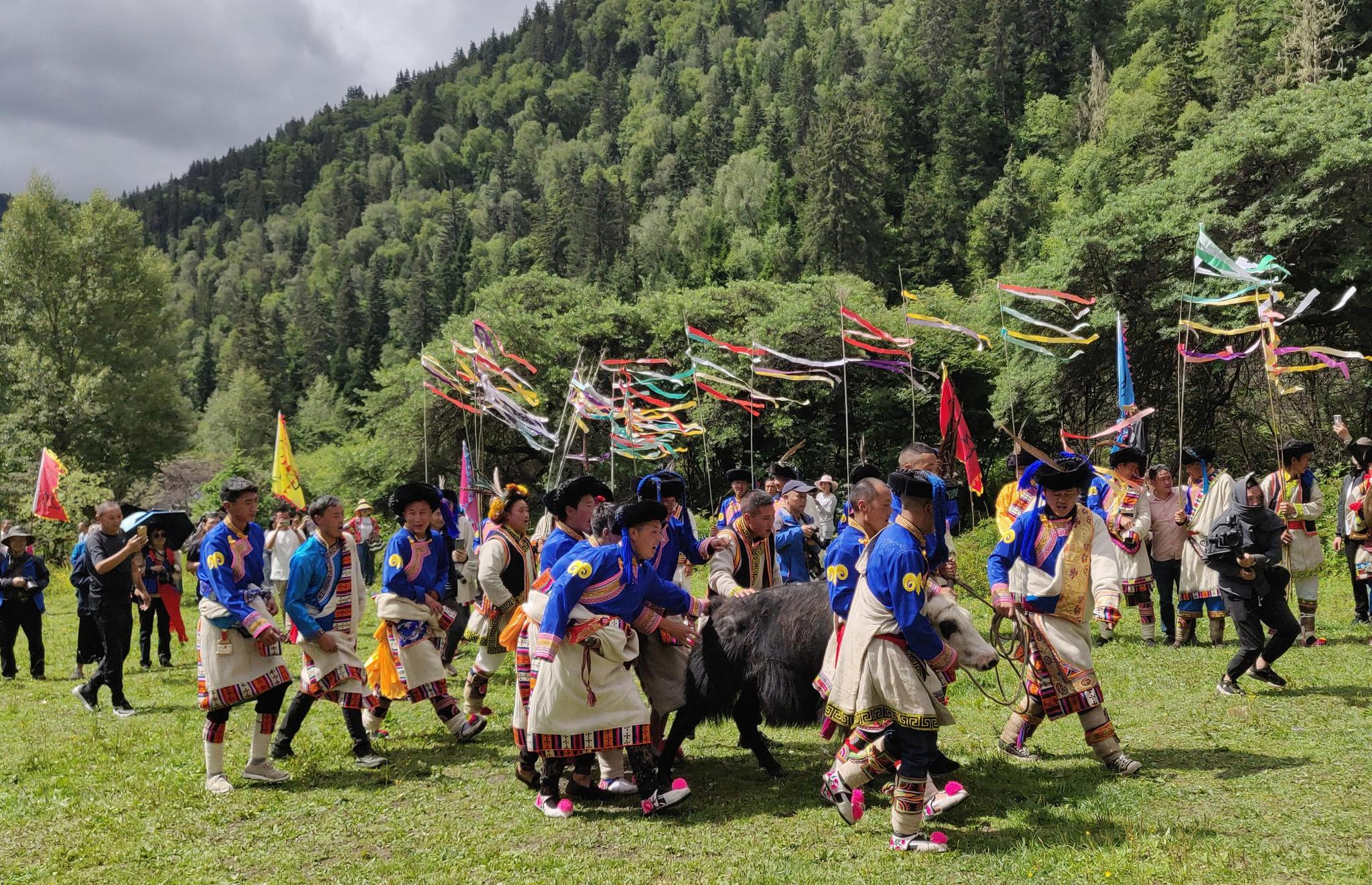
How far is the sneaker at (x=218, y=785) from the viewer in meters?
6.26

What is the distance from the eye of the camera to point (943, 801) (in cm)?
520

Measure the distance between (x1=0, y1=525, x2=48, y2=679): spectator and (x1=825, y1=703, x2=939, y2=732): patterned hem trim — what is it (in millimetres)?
10501

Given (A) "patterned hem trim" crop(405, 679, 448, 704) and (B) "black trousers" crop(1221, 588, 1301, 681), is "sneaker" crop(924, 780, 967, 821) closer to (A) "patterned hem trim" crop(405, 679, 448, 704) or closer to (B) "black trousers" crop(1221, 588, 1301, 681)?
(B) "black trousers" crop(1221, 588, 1301, 681)

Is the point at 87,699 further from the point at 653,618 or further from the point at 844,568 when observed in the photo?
the point at 844,568

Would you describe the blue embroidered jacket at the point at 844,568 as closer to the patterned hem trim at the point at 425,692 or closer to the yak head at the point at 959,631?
the yak head at the point at 959,631

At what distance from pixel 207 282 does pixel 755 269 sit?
120 meters

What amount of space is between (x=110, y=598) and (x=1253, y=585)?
10.2 metres

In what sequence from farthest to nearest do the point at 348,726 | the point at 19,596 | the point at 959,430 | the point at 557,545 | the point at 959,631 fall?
the point at 959,430
the point at 19,596
the point at 348,726
the point at 557,545
the point at 959,631

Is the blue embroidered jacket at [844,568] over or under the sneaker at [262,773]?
over

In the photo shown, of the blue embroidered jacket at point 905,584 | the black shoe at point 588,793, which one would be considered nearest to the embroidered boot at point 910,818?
the blue embroidered jacket at point 905,584

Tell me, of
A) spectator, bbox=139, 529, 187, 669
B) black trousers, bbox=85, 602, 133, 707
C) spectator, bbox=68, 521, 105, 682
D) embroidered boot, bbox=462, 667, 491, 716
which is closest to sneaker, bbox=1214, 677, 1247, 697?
embroidered boot, bbox=462, 667, 491, 716

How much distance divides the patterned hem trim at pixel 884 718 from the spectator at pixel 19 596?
10.5m

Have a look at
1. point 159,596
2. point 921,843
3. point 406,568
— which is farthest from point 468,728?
point 159,596

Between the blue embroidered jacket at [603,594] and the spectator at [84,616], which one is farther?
the spectator at [84,616]
